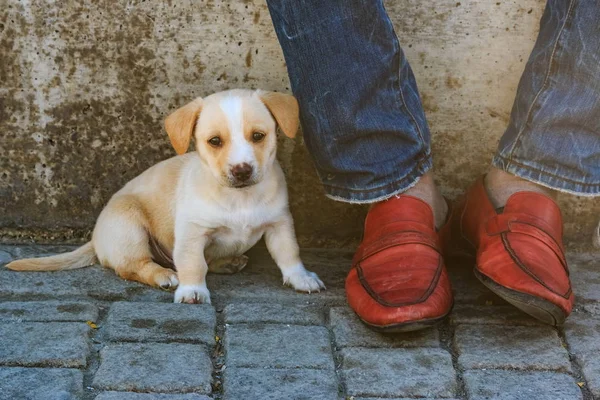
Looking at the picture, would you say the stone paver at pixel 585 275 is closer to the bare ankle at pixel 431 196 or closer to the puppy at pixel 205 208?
the bare ankle at pixel 431 196

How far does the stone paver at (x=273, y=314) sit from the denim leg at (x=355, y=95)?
391 millimetres

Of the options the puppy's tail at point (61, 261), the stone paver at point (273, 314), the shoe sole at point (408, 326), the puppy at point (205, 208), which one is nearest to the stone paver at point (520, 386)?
the shoe sole at point (408, 326)

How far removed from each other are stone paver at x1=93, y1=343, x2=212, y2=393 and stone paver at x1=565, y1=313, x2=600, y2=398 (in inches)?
39.9

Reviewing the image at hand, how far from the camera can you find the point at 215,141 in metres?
2.70

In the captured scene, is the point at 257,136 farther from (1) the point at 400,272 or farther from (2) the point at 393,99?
(1) the point at 400,272

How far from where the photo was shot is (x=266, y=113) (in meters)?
2.72

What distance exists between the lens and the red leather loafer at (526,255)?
2.30 metres

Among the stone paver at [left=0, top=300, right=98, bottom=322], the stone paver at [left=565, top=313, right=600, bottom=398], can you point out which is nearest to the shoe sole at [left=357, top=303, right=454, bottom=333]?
the stone paver at [left=565, top=313, right=600, bottom=398]

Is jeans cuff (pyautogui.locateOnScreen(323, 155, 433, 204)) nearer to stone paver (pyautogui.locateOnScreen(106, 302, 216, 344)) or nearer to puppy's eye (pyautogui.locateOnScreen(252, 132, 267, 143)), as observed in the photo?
puppy's eye (pyautogui.locateOnScreen(252, 132, 267, 143))

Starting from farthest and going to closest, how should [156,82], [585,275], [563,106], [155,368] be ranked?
[156,82]
[585,275]
[563,106]
[155,368]

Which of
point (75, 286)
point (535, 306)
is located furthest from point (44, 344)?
point (535, 306)

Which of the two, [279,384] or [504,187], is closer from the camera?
[279,384]

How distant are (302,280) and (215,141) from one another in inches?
22.0

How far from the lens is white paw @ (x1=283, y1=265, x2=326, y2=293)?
278 centimetres
